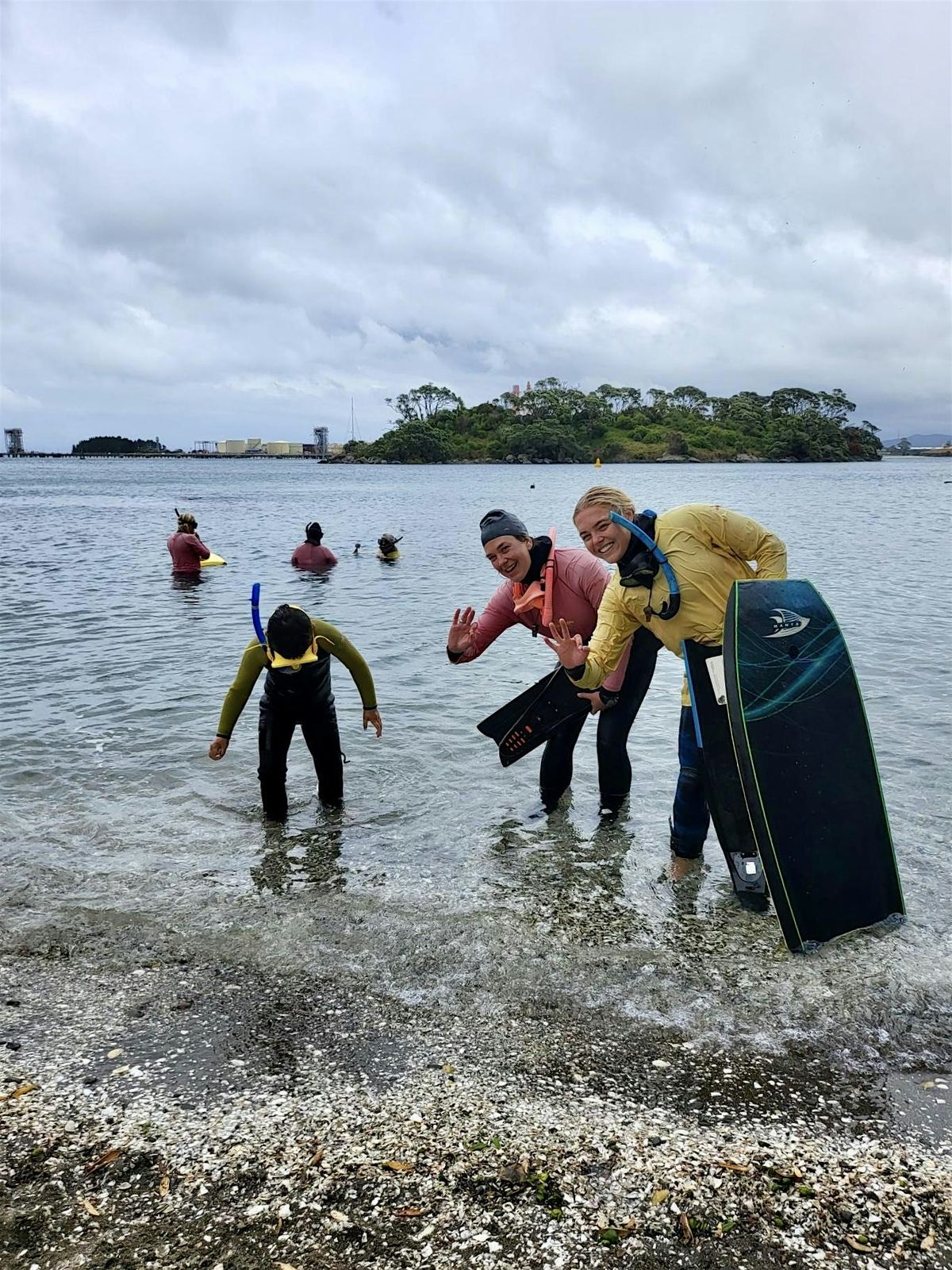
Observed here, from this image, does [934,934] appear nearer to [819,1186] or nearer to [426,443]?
[819,1186]

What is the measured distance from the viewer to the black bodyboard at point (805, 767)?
452 centimetres

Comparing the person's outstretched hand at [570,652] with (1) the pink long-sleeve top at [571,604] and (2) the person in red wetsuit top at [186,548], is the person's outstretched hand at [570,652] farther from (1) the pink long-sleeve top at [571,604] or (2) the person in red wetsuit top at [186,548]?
(2) the person in red wetsuit top at [186,548]

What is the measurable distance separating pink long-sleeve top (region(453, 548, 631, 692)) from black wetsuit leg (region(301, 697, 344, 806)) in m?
1.11

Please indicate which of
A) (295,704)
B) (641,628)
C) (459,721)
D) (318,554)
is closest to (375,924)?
(295,704)

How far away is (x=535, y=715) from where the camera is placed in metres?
6.39

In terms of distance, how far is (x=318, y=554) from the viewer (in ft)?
70.8

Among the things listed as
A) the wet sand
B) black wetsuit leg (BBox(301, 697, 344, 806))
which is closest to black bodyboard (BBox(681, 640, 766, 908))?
the wet sand

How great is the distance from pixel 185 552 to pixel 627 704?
647 inches

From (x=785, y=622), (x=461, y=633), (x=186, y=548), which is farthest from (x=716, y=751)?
(x=186, y=548)

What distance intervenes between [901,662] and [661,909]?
8.23 m

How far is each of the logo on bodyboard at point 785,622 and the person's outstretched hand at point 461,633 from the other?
2030 mm

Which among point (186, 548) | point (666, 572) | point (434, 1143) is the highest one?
point (666, 572)

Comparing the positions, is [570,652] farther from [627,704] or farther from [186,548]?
[186,548]

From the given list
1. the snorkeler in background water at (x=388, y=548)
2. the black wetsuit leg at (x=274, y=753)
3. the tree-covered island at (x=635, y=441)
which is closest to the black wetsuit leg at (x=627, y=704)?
the black wetsuit leg at (x=274, y=753)
